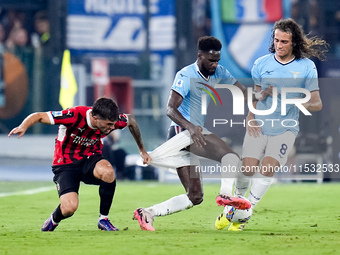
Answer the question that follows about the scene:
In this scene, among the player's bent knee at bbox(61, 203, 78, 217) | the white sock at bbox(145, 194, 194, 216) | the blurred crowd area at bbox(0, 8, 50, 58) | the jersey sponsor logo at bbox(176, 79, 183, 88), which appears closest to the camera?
the player's bent knee at bbox(61, 203, 78, 217)

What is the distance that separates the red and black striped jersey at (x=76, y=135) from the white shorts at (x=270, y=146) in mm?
1240

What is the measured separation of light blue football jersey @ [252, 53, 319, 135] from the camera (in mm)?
7984

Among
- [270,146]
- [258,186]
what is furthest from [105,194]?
[270,146]

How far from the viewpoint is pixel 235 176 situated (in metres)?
7.85

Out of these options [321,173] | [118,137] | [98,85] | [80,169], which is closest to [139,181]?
[118,137]

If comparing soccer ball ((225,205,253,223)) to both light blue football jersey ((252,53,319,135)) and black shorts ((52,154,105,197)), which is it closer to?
light blue football jersey ((252,53,319,135))

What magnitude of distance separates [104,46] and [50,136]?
2.31m

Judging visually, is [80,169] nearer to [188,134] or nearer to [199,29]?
[188,134]

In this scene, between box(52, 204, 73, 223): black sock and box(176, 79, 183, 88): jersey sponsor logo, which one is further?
box(176, 79, 183, 88): jersey sponsor logo

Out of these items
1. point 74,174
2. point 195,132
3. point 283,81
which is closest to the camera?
point 195,132

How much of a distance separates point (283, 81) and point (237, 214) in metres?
1.39

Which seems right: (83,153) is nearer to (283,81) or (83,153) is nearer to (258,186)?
(258,186)

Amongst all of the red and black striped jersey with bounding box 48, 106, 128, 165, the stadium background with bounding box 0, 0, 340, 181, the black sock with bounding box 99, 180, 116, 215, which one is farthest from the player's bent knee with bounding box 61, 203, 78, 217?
the stadium background with bounding box 0, 0, 340, 181

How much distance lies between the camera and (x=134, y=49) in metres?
18.1
